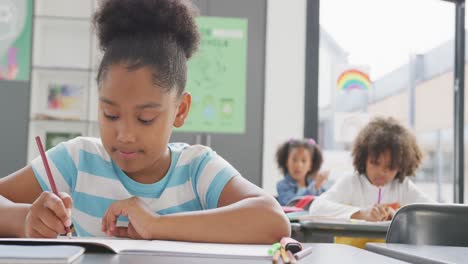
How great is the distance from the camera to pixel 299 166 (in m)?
4.43

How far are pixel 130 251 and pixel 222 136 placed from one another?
398cm

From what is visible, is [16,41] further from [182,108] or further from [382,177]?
[182,108]

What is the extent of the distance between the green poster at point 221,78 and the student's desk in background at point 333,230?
9.53 ft

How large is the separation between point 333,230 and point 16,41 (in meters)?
3.33

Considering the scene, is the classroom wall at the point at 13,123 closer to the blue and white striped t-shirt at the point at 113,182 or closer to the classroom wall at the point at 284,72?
the classroom wall at the point at 284,72

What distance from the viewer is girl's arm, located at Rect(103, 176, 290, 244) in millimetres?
931

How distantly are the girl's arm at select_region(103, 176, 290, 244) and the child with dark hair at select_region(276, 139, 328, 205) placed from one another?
3.21 m

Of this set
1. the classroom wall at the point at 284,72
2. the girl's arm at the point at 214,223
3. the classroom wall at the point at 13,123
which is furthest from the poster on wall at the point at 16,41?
the girl's arm at the point at 214,223

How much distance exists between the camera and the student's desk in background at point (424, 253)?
70 cm

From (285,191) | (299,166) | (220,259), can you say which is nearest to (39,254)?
(220,259)

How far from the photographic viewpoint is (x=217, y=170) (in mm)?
1217

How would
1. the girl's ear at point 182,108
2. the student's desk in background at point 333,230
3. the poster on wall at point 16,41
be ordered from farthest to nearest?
the poster on wall at point 16,41 → the student's desk in background at point 333,230 → the girl's ear at point 182,108

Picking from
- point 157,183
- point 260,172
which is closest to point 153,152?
point 157,183

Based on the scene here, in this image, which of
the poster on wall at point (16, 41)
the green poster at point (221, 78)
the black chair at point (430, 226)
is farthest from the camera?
the green poster at point (221, 78)
